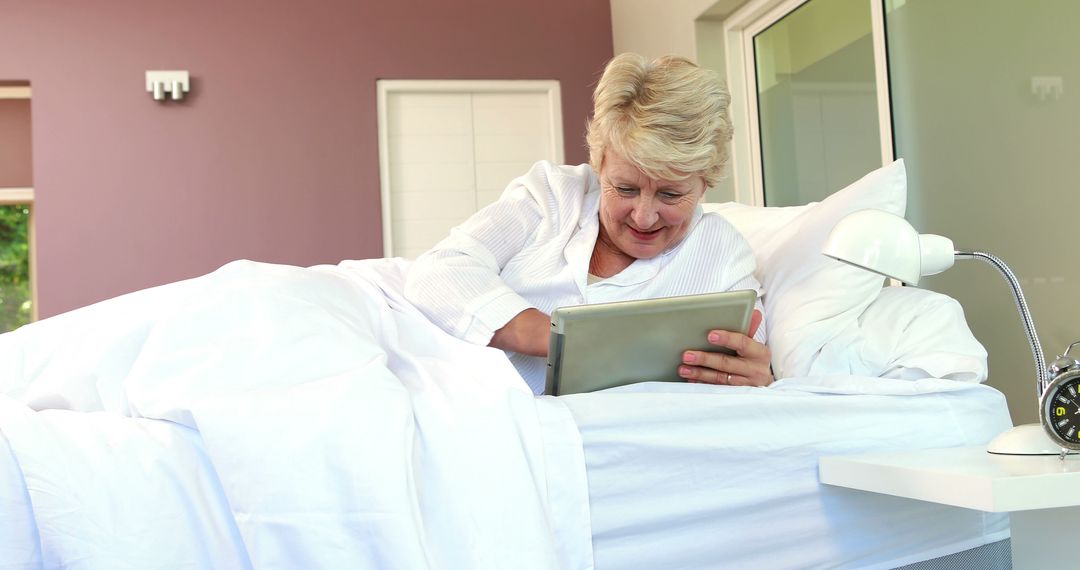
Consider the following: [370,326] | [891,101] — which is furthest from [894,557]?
[891,101]

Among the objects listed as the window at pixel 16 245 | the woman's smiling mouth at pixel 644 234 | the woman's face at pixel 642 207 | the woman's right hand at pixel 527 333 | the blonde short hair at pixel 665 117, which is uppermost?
the window at pixel 16 245

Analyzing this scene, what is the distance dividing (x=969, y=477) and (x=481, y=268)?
0.98 m

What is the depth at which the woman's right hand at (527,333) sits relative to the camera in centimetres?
170

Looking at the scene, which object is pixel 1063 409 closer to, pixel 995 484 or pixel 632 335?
pixel 995 484

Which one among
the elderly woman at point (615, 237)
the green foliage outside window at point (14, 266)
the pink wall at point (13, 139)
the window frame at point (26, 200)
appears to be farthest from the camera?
the green foliage outside window at point (14, 266)

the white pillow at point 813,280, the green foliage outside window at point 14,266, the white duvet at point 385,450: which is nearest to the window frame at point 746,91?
the white pillow at point 813,280

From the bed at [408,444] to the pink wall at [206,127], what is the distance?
378cm

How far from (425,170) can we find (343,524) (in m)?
4.63

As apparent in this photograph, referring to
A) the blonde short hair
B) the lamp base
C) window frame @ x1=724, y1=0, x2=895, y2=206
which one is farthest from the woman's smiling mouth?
window frame @ x1=724, y1=0, x2=895, y2=206

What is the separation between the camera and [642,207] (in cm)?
188

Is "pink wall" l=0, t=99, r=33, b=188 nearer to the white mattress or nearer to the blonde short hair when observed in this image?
the blonde short hair

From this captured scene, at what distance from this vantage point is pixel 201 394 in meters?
1.26

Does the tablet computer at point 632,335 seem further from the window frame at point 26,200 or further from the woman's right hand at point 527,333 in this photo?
the window frame at point 26,200

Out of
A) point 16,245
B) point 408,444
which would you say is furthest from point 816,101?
point 16,245
